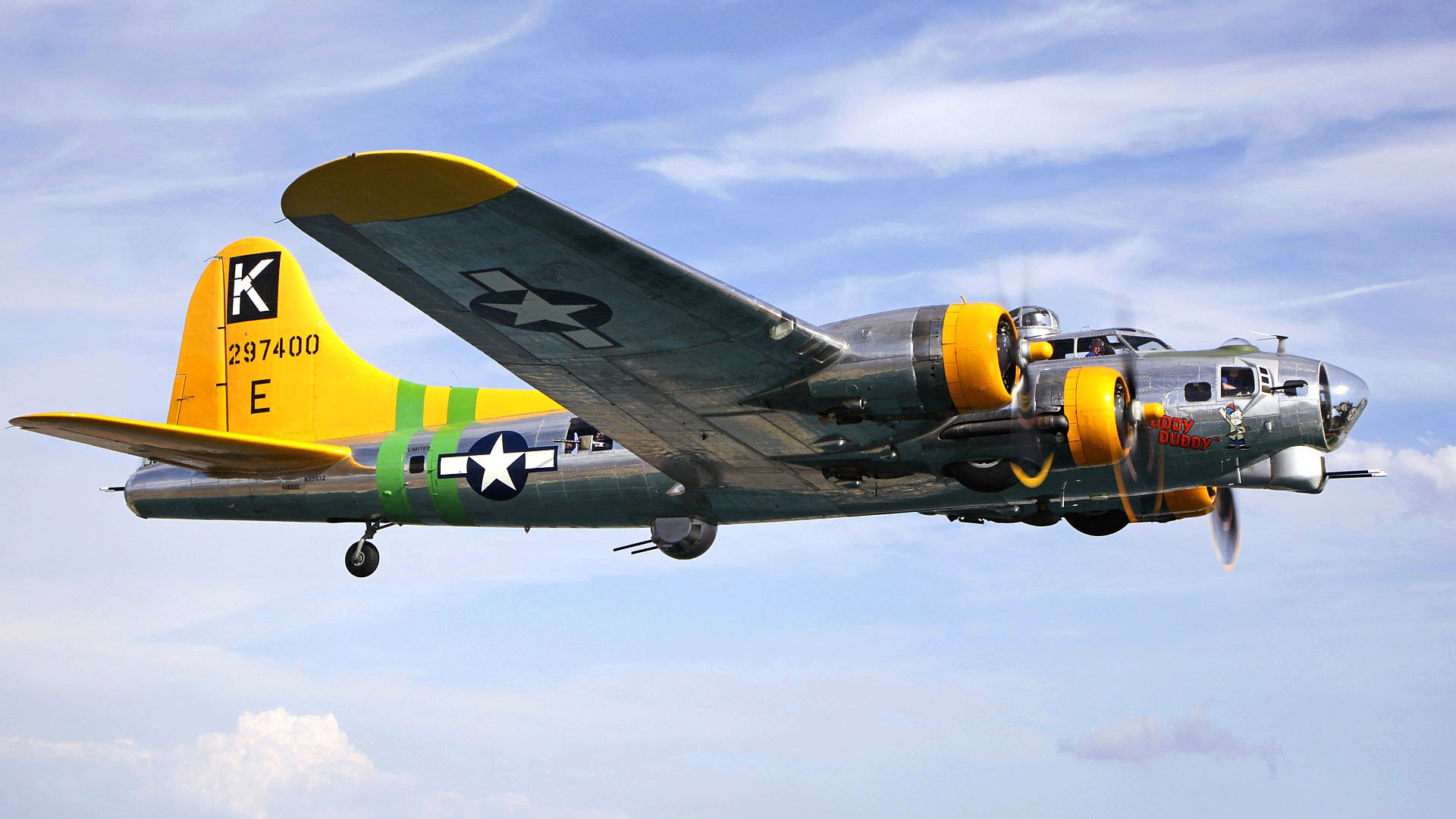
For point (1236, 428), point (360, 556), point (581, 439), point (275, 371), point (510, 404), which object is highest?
point (275, 371)

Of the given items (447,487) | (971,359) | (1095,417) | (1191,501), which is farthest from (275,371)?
(1191,501)

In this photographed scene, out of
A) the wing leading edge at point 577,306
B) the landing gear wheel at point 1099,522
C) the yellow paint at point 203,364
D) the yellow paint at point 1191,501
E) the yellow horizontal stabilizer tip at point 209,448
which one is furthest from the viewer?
the yellow paint at point 203,364

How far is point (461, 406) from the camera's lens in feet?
61.9

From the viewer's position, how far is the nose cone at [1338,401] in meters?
14.9

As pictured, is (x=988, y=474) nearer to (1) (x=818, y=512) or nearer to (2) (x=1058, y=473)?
(2) (x=1058, y=473)

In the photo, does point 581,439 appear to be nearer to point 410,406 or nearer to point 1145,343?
point 410,406

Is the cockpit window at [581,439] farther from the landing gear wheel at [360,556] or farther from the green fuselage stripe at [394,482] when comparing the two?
the landing gear wheel at [360,556]

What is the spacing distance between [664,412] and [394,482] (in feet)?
17.1

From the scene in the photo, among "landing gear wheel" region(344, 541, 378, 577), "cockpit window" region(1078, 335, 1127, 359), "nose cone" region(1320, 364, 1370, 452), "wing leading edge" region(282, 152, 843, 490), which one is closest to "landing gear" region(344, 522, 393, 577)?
"landing gear wheel" region(344, 541, 378, 577)

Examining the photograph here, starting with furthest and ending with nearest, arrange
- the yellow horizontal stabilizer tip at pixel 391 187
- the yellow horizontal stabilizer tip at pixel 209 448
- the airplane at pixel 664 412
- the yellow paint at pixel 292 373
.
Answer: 1. the yellow paint at pixel 292 373
2. the yellow horizontal stabilizer tip at pixel 209 448
3. the airplane at pixel 664 412
4. the yellow horizontal stabilizer tip at pixel 391 187

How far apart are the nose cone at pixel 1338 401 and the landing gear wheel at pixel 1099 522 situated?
12.4 ft

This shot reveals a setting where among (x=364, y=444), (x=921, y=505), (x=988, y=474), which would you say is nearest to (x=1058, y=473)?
(x=988, y=474)

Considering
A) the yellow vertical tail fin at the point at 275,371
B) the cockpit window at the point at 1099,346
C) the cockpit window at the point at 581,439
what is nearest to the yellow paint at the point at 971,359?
the cockpit window at the point at 1099,346

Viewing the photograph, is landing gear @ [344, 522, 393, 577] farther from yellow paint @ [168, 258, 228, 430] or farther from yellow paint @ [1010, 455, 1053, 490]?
yellow paint @ [1010, 455, 1053, 490]
